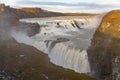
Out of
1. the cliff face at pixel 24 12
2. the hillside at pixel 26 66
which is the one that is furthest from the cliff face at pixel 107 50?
the cliff face at pixel 24 12

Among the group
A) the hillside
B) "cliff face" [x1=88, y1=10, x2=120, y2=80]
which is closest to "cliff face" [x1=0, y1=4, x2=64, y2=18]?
the hillside

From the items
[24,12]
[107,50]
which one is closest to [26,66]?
[107,50]

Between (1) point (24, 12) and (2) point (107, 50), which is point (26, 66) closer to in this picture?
(2) point (107, 50)

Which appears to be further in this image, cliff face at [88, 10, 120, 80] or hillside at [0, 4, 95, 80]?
hillside at [0, 4, 95, 80]

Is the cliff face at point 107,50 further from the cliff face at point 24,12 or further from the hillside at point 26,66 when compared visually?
the cliff face at point 24,12

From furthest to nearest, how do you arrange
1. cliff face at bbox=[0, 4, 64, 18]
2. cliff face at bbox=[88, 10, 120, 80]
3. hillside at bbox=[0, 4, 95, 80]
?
1. cliff face at bbox=[0, 4, 64, 18]
2. hillside at bbox=[0, 4, 95, 80]
3. cliff face at bbox=[88, 10, 120, 80]

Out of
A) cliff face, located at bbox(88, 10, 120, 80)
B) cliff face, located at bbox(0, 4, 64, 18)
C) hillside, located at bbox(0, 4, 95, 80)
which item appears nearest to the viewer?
cliff face, located at bbox(88, 10, 120, 80)

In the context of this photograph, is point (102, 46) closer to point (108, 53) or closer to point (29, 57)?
point (108, 53)

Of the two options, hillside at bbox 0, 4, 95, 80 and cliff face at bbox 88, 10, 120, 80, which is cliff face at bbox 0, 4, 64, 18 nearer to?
hillside at bbox 0, 4, 95, 80
